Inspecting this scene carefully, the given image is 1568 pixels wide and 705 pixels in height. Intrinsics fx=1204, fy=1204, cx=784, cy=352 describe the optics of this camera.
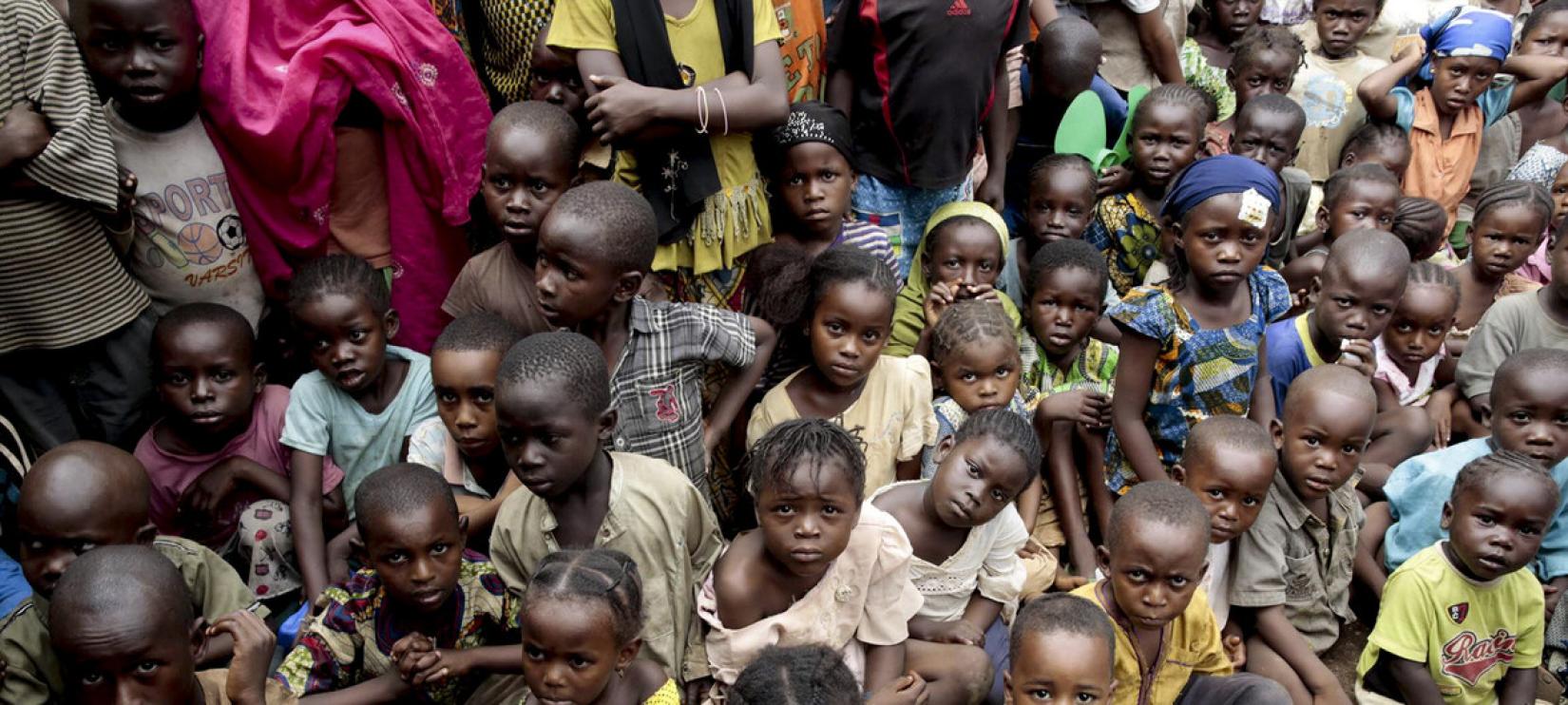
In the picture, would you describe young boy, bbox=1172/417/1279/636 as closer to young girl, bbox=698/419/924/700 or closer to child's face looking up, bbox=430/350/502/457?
young girl, bbox=698/419/924/700

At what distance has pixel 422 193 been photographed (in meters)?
3.59

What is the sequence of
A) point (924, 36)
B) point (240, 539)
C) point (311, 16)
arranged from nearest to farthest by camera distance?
1. point (240, 539)
2. point (311, 16)
3. point (924, 36)

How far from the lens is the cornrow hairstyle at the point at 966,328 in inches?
146

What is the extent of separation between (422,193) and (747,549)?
5.02ft

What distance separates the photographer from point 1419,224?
503cm

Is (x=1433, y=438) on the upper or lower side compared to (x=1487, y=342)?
lower

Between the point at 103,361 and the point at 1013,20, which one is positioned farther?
the point at 1013,20

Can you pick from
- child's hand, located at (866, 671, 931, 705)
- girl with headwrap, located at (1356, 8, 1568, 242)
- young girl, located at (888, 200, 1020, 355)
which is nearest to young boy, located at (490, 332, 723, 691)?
child's hand, located at (866, 671, 931, 705)

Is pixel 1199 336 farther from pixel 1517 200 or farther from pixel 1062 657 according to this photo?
pixel 1517 200

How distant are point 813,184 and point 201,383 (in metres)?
1.89

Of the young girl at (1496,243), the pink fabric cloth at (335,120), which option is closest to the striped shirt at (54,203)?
the pink fabric cloth at (335,120)

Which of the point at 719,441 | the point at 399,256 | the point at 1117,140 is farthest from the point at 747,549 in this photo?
the point at 1117,140

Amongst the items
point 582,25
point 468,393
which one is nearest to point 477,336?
point 468,393

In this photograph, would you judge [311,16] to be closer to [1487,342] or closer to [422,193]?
[422,193]
